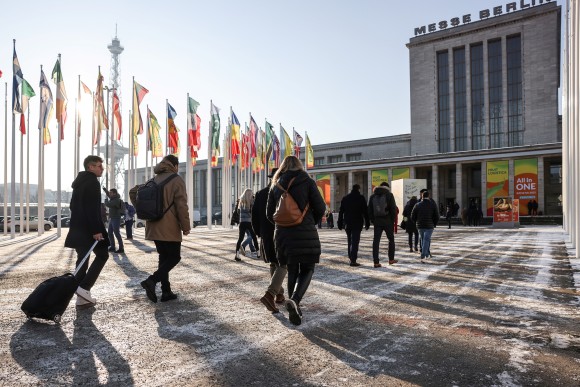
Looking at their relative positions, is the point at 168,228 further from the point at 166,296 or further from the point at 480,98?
the point at 480,98

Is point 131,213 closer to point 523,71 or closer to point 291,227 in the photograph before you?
point 291,227

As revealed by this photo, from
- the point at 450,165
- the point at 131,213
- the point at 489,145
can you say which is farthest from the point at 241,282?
the point at 489,145

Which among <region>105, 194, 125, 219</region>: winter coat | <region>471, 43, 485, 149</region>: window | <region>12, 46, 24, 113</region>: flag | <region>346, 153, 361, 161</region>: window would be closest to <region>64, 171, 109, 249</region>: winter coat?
<region>105, 194, 125, 219</region>: winter coat

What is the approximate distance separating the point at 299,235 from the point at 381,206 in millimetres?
5883

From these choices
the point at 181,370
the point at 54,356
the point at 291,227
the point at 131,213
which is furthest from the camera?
the point at 131,213

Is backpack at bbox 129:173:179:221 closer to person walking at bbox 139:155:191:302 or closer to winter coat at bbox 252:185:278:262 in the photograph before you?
person walking at bbox 139:155:191:302

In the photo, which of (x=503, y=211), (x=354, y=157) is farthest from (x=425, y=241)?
(x=354, y=157)

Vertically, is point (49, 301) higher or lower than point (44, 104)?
lower

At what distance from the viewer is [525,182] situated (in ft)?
143

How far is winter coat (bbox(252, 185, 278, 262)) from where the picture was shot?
19.8 ft

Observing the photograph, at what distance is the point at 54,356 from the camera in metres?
3.71

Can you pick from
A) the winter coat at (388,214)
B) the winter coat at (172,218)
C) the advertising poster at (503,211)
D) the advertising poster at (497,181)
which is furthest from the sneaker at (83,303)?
the advertising poster at (497,181)

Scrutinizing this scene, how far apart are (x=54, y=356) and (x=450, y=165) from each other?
5225 cm

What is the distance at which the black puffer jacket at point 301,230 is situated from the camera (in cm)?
484
